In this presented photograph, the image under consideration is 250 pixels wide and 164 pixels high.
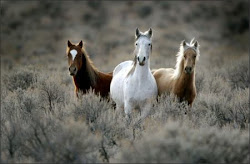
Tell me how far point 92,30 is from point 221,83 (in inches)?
872

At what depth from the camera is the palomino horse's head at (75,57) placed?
772cm

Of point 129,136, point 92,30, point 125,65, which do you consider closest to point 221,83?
point 125,65

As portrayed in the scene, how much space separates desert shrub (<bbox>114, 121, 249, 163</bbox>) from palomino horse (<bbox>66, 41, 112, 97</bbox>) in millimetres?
3869

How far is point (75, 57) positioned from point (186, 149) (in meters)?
4.52


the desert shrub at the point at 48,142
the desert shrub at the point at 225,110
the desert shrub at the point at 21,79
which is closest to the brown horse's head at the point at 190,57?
the desert shrub at the point at 225,110

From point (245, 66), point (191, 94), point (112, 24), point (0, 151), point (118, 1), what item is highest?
point (118, 1)

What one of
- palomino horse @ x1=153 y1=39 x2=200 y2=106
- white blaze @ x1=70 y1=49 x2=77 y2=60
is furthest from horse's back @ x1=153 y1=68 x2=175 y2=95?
white blaze @ x1=70 y1=49 x2=77 y2=60

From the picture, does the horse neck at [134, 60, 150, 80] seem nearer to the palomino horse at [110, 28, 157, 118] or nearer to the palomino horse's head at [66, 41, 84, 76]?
the palomino horse at [110, 28, 157, 118]

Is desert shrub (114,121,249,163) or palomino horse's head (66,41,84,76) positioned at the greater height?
palomino horse's head (66,41,84,76)

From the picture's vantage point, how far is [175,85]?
23.6 ft

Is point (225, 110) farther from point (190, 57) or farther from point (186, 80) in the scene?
point (190, 57)

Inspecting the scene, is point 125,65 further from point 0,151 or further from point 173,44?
point 173,44

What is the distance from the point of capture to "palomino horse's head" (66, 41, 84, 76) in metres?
7.72

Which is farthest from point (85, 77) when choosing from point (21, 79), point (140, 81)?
point (21, 79)
